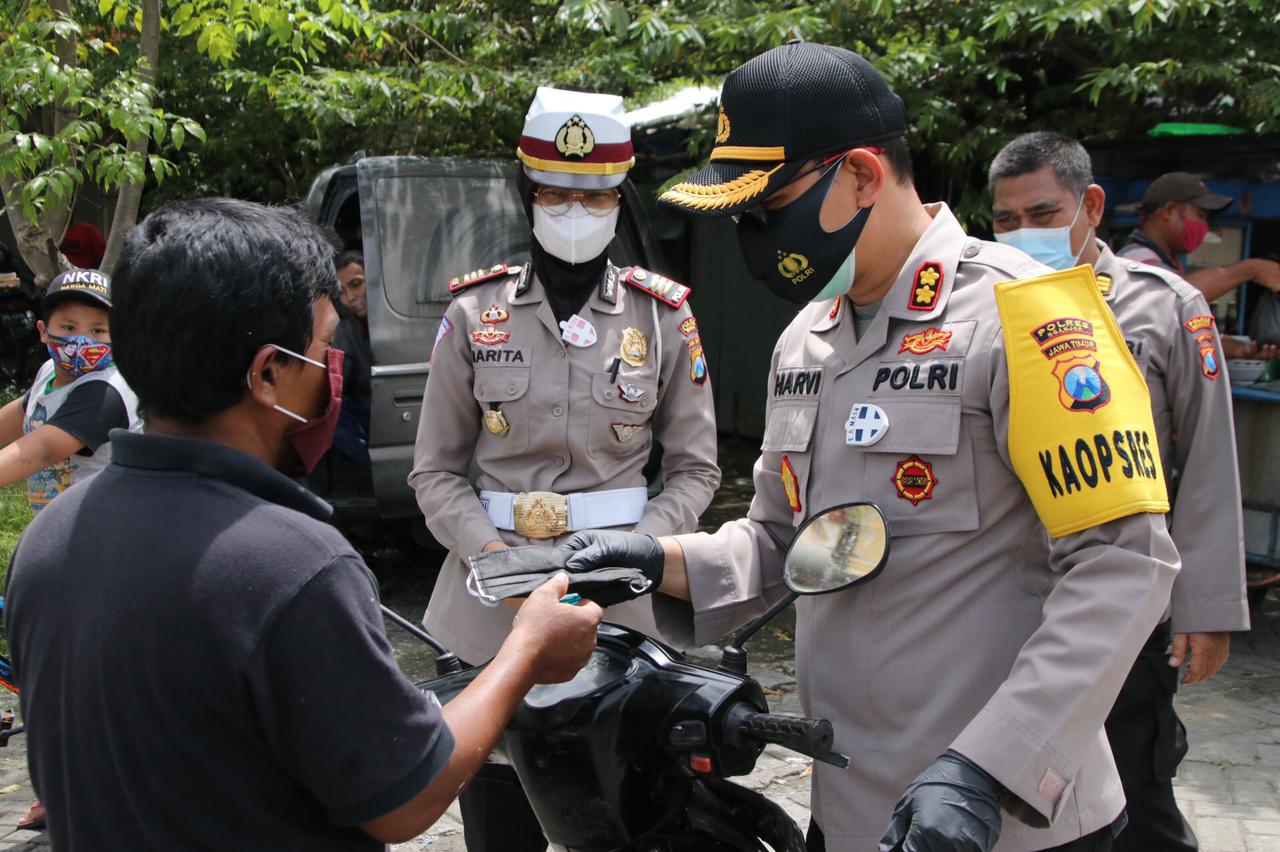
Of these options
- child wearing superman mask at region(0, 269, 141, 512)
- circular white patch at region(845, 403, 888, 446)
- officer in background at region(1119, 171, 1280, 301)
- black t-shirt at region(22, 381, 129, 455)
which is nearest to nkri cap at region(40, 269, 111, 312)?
child wearing superman mask at region(0, 269, 141, 512)

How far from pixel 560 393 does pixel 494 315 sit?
0.86ft

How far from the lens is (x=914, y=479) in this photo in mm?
1734

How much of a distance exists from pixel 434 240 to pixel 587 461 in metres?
2.97

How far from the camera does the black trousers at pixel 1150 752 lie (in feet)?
8.67

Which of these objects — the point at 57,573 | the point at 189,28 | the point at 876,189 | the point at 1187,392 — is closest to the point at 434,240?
the point at 189,28

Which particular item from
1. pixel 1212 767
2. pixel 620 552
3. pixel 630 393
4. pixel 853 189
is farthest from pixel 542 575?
pixel 1212 767

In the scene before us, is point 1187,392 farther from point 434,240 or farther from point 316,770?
point 434,240

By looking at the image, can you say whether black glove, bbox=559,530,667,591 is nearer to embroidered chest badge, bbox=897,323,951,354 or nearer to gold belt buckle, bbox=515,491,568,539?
embroidered chest badge, bbox=897,323,951,354

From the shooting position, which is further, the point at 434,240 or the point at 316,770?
the point at 434,240

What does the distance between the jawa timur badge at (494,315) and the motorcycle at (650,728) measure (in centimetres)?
124

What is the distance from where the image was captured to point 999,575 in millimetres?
1702

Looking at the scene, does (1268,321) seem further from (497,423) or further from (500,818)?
(500,818)

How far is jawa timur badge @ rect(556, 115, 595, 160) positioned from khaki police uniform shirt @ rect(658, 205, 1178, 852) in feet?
3.92

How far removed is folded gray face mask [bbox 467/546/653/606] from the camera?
1700 mm
